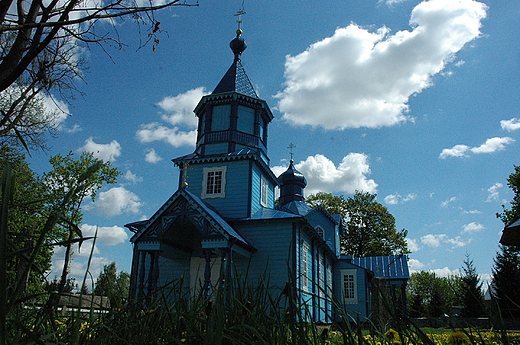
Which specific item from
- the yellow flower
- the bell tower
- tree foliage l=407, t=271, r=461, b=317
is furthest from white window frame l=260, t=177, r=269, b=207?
the yellow flower

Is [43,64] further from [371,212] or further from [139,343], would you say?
[371,212]

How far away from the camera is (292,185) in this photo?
2955 cm

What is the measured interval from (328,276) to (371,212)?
16.6 metres

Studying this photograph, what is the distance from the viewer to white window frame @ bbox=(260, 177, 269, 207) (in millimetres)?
18719

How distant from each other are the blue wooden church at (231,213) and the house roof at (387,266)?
6323 millimetres

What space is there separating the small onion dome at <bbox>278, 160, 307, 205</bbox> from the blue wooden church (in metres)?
7.59

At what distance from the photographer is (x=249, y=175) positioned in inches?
682

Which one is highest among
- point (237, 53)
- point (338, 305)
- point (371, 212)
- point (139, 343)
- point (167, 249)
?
point (237, 53)

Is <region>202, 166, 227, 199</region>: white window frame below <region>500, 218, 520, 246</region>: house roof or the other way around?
the other way around

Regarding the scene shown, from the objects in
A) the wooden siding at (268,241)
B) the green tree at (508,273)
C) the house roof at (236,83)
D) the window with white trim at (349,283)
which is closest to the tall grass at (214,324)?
the wooden siding at (268,241)

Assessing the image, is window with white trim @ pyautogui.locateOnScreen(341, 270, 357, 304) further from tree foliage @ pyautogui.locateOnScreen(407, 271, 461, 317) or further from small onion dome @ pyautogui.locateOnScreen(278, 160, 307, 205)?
tree foliage @ pyautogui.locateOnScreen(407, 271, 461, 317)

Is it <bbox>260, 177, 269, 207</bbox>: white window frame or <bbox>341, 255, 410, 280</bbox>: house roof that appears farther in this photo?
<bbox>341, 255, 410, 280</bbox>: house roof

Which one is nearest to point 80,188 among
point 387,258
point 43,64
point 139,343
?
point 139,343

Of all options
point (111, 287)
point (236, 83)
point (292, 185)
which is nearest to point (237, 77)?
point (236, 83)
